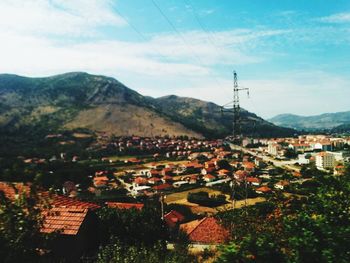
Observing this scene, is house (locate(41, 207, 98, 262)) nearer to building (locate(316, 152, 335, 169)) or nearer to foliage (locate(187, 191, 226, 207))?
foliage (locate(187, 191, 226, 207))

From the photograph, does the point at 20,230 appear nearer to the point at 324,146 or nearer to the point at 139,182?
the point at 139,182

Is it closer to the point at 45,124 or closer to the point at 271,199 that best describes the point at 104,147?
the point at 45,124

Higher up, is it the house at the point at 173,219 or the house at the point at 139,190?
the house at the point at 173,219

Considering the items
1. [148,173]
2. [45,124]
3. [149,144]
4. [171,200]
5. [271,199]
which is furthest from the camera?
[45,124]

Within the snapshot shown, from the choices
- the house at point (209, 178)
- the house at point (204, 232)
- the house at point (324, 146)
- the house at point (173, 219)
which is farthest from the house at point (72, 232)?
the house at point (324, 146)

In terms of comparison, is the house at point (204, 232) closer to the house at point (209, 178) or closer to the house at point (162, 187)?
the house at point (162, 187)

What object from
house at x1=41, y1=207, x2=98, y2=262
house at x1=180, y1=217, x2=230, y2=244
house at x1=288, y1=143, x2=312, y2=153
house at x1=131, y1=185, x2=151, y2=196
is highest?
house at x1=41, y1=207, x2=98, y2=262

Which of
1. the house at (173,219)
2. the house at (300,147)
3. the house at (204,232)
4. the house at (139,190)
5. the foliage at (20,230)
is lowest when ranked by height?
the house at (139,190)

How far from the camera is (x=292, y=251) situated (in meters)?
9.02

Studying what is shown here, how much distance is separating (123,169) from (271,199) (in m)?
93.4

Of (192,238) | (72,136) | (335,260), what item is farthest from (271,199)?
(72,136)

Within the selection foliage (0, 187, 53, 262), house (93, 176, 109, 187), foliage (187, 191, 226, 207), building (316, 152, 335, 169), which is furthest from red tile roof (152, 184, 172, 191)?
foliage (0, 187, 53, 262)

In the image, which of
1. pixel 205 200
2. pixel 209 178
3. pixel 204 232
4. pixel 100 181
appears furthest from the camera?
pixel 209 178

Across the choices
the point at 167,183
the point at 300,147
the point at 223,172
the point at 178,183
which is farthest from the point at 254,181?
the point at 300,147
